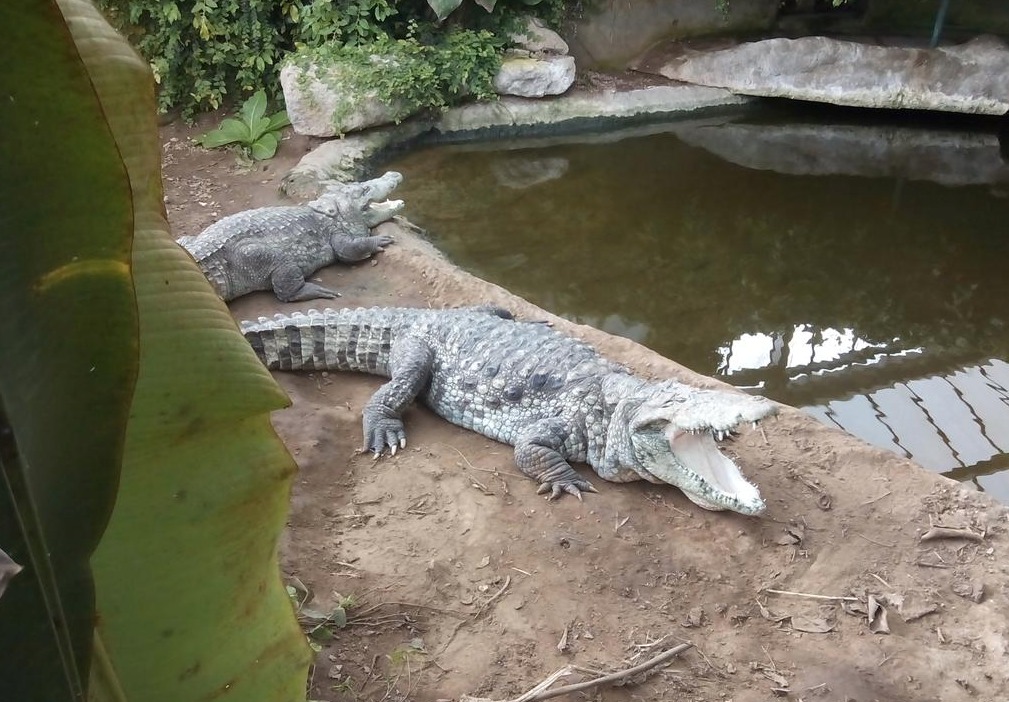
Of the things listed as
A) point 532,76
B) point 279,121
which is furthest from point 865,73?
point 279,121

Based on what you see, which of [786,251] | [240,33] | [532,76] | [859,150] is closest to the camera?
[786,251]

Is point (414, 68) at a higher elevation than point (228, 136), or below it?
higher

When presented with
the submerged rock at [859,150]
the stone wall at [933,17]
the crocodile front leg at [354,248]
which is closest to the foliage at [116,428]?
the crocodile front leg at [354,248]

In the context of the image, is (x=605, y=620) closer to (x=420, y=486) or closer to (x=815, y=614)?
(x=815, y=614)

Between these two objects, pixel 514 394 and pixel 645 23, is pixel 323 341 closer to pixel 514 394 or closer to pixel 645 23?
pixel 514 394

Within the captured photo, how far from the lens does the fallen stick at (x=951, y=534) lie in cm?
320

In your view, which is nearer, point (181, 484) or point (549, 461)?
point (181, 484)

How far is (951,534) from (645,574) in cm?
128

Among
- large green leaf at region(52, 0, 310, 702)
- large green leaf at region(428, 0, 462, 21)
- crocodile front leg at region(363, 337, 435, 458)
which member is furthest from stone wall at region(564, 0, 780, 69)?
large green leaf at region(52, 0, 310, 702)

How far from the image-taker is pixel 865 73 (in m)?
8.89

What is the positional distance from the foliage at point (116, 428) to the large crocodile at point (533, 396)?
2.22 metres

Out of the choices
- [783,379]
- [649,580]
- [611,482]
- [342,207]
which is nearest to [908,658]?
[649,580]

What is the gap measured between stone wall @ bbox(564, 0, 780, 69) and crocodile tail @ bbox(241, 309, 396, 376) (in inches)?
256

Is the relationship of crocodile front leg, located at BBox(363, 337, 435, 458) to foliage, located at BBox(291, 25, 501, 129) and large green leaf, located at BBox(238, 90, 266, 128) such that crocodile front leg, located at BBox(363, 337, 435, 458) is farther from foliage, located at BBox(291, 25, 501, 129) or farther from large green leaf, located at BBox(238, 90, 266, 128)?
large green leaf, located at BBox(238, 90, 266, 128)
